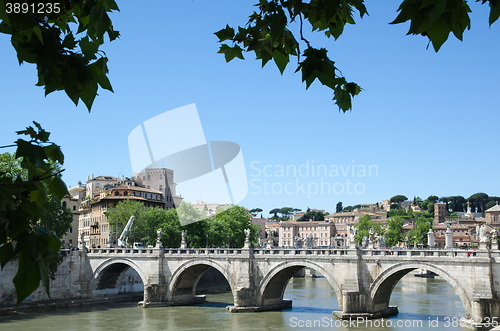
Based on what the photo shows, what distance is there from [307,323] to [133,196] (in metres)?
39.3

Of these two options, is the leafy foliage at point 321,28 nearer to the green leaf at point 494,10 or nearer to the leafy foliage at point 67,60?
the green leaf at point 494,10

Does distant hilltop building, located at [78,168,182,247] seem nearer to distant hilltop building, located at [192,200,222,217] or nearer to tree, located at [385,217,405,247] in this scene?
distant hilltop building, located at [192,200,222,217]

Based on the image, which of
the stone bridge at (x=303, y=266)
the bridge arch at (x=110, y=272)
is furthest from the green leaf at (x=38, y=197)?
the bridge arch at (x=110, y=272)

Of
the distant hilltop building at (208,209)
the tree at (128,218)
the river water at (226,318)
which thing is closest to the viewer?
the river water at (226,318)

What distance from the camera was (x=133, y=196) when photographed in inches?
2466

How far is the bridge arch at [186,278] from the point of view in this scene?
1422 inches

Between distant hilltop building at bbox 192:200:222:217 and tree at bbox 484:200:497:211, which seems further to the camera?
tree at bbox 484:200:497:211

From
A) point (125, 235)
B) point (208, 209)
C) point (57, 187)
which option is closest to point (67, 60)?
point (57, 187)

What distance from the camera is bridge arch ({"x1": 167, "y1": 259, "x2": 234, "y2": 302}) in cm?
3611

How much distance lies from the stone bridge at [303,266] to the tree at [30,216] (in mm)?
26716

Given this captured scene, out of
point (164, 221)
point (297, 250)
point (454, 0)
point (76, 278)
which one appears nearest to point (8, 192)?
point (454, 0)

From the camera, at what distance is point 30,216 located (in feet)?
7.45

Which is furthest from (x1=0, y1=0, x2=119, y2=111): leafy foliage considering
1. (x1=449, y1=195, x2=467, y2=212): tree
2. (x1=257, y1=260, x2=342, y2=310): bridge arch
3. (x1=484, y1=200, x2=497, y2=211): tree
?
(x1=449, y1=195, x2=467, y2=212): tree

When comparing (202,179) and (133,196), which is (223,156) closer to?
(202,179)
